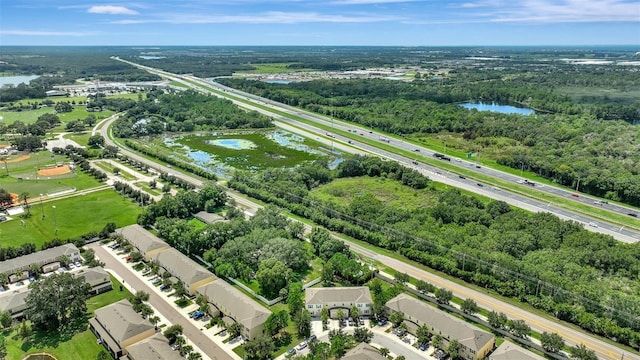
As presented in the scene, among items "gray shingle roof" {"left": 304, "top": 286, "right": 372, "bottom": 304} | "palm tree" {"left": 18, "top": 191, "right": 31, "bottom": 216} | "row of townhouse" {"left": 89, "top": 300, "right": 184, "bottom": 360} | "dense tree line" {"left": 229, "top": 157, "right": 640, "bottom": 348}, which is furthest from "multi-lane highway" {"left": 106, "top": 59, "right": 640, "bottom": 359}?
"palm tree" {"left": 18, "top": 191, "right": 31, "bottom": 216}

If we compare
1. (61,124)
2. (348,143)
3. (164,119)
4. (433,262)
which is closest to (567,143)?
(348,143)

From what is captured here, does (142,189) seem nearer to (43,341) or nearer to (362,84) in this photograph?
(43,341)

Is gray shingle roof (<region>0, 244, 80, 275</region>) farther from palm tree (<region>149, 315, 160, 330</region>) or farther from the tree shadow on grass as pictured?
palm tree (<region>149, 315, 160, 330</region>)

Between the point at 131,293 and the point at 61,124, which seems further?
the point at 61,124

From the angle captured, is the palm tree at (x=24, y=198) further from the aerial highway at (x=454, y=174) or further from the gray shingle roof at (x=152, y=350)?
the aerial highway at (x=454, y=174)

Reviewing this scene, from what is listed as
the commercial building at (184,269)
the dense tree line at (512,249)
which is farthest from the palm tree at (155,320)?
the dense tree line at (512,249)
